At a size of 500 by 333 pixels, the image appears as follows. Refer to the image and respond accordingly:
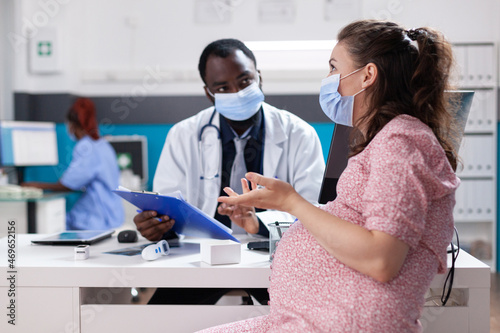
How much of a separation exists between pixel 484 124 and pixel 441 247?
3615 millimetres

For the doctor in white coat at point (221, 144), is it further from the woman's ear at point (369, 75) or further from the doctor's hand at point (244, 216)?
the woman's ear at point (369, 75)

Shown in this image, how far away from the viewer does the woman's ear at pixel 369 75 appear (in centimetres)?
108

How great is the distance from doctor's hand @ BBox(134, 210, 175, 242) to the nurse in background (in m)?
2.18

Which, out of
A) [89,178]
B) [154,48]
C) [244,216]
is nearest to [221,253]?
[244,216]

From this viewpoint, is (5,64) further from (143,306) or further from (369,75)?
(369,75)

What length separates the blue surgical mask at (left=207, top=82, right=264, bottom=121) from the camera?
2006 mm

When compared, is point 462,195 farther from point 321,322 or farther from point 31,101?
point 31,101

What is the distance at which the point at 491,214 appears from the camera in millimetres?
4219

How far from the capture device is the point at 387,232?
0.89 meters

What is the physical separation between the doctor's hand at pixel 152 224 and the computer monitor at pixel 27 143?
269 cm

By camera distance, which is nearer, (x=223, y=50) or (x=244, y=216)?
(x=244, y=216)

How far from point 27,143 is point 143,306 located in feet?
10.6

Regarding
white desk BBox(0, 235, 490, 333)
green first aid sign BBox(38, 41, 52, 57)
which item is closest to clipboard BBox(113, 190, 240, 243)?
white desk BBox(0, 235, 490, 333)

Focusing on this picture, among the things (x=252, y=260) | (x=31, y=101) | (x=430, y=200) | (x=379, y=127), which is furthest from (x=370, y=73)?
(x=31, y=101)
